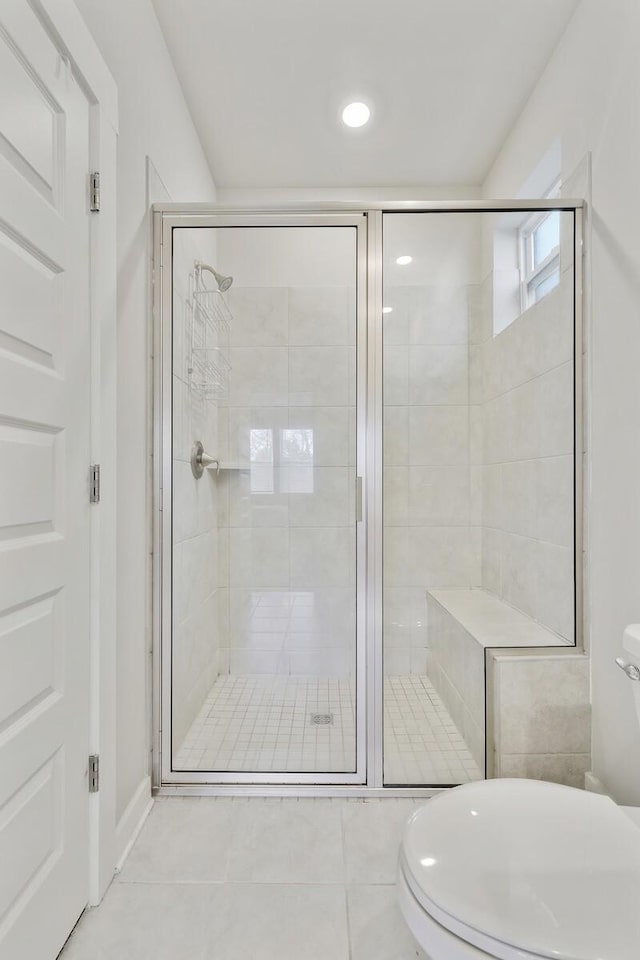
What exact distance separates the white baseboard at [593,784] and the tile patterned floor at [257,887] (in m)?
0.54

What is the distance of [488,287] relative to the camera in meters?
1.91

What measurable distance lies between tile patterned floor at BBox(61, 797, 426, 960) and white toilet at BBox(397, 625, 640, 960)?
17.2 inches

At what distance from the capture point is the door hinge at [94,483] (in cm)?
138

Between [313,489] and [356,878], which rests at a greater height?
[313,489]

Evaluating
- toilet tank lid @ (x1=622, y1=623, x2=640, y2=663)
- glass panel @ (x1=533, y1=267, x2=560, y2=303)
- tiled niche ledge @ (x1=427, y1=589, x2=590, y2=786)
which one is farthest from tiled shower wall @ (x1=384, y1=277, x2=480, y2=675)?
toilet tank lid @ (x1=622, y1=623, x2=640, y2=663)

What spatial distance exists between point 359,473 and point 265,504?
341mm

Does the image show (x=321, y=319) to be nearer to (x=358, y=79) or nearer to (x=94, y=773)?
(x=358, y=79)

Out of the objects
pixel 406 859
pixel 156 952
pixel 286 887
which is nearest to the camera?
pixel 406 859

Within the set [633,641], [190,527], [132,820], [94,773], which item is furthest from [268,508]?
[633,641]

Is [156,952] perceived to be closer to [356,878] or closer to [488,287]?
[356,878]

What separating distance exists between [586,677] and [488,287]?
1.34m

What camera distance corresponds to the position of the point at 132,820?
1647mm

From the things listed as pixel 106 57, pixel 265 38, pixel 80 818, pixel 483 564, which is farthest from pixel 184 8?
pixel 80 818

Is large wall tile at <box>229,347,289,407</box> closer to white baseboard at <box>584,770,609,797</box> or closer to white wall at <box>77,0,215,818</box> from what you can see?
white wall at <box>77,0,215,818</box>
